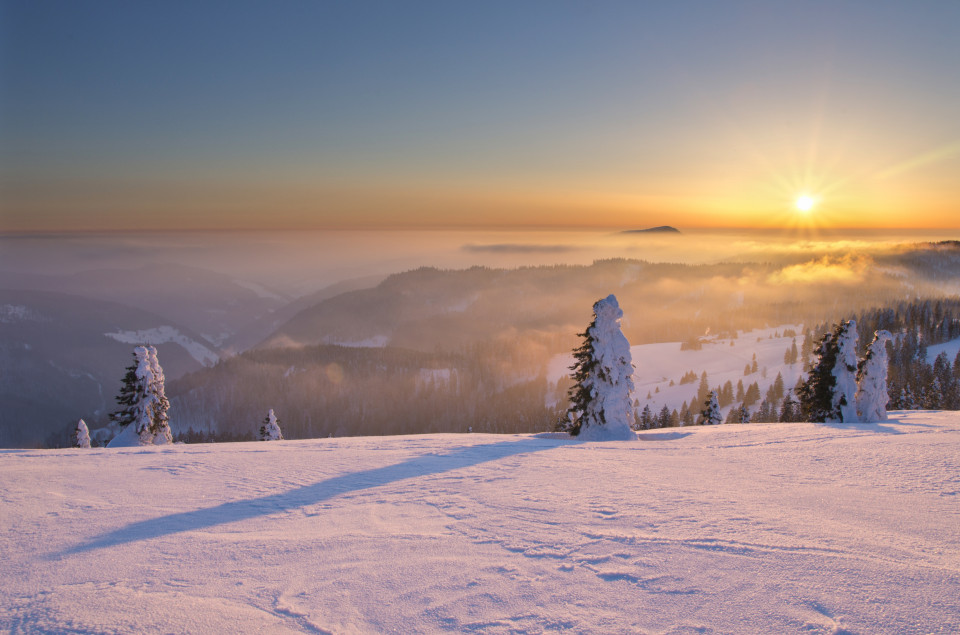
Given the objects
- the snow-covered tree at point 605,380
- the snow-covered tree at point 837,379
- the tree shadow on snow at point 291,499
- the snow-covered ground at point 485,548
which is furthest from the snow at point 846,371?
the tree shadow on snow at point 291,499

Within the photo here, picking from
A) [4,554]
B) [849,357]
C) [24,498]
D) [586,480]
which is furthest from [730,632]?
[849,357]

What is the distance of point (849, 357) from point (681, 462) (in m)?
25.7

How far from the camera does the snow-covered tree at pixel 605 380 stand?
23234mm

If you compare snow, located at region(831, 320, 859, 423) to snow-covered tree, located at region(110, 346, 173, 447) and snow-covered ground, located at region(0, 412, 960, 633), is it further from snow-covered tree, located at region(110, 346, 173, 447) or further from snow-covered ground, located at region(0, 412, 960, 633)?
snow-covered tree, located at region(110, 346, 173, 447)

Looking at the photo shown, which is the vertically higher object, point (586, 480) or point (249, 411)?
point (586, 480)

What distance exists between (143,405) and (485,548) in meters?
37.8

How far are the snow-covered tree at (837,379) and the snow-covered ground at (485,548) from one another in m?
21.6

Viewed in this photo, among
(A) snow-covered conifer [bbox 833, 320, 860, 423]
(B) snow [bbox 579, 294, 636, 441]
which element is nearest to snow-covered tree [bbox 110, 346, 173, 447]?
(B) snow [bbox 579, 294, 636, 441]

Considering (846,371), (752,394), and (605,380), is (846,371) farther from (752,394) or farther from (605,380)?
(752,394)

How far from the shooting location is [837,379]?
97.3 feet

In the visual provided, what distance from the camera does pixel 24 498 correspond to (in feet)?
27.0

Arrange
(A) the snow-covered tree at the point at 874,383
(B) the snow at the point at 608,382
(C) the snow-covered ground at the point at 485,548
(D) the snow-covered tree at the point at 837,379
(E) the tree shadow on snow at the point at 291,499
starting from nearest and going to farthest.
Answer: (C) the snow-covered ground at the point at 485,548 → (E) the tree shadow on snow at the point at 291,499 → (B) the snow at the point at 608,382 → (A) the snow-covered tree at the point at 874,383 → (D) the snow-covered tree at the point at 837,379

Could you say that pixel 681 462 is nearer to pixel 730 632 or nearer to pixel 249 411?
pixel 730 632

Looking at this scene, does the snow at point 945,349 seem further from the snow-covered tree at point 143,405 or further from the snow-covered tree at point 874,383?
the snow-covered tree at point 143,405
